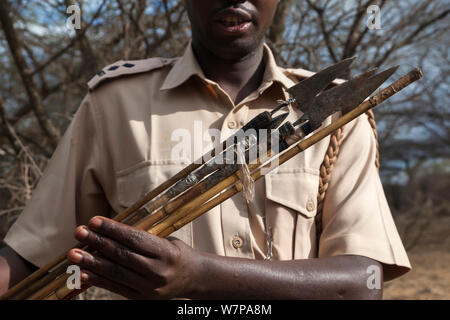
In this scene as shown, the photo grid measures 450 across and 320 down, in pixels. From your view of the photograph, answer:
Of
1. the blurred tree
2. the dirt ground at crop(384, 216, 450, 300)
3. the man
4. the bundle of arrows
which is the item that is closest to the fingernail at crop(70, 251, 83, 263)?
the bundle of arrows

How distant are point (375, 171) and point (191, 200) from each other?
0.63 meters

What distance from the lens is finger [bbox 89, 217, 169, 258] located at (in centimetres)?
105

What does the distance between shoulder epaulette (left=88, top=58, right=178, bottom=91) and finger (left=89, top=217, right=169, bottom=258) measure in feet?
2.19

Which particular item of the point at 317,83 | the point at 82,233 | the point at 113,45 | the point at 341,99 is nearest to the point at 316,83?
the point at 317,83

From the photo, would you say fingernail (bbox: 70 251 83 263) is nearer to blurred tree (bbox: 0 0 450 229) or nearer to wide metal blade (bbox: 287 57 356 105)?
wide metal blade (bbox: 287 57 356 105)

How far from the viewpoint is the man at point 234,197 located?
140 cm

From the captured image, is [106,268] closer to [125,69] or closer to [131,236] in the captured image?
[131,236]

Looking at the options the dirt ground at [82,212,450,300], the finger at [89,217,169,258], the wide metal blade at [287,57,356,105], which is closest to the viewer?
the finger at [89,217,169,258]

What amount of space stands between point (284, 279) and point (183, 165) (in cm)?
43

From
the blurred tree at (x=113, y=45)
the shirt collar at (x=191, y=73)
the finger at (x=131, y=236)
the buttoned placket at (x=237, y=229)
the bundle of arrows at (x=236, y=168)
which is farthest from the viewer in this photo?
the blurred tree at (x=113, y=45)

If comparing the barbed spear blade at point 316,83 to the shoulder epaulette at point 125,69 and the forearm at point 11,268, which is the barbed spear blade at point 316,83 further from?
the forearm at point 11,268

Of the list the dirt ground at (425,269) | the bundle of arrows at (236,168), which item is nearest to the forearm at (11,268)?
the bundle of arrows at (236,168)
